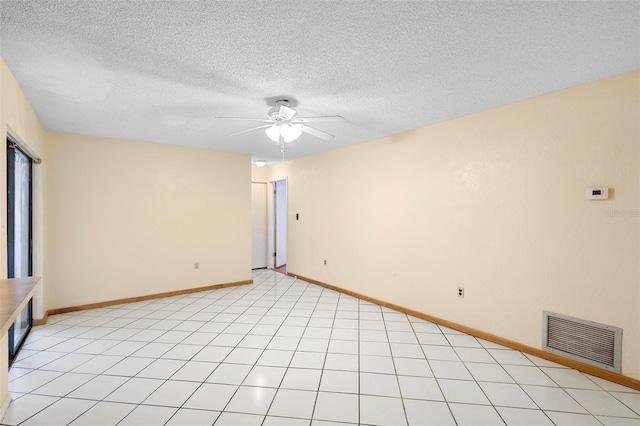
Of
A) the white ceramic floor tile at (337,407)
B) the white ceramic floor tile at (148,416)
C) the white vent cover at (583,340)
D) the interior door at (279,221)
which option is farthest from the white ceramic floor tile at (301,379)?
the interior door at (279,221)

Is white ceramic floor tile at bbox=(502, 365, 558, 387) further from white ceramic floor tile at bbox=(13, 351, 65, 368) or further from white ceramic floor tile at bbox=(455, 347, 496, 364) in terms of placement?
white ceramic floor tile at bbox=(13, 351, 65, 368)

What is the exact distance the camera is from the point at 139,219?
174 inches

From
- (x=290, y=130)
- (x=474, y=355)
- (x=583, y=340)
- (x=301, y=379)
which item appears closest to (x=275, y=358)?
(x=301, y=379)

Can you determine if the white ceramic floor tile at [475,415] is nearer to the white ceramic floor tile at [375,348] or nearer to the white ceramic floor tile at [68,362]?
the white ceramic floor tile at [375,348]

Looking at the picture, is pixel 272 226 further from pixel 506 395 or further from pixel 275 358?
pixel 506 395

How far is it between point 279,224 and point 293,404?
510cm

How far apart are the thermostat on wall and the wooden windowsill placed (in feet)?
11.8

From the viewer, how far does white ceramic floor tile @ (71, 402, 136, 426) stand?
1862mm

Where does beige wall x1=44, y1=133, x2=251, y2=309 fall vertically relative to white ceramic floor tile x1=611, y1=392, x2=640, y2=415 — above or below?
above

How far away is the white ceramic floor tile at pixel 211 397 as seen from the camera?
203 centimetres

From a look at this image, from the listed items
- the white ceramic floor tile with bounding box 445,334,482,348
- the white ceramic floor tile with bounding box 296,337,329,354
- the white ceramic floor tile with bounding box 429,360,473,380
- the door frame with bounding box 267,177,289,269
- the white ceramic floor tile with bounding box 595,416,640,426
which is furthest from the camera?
the door frame with bounding box 267,177,289,269

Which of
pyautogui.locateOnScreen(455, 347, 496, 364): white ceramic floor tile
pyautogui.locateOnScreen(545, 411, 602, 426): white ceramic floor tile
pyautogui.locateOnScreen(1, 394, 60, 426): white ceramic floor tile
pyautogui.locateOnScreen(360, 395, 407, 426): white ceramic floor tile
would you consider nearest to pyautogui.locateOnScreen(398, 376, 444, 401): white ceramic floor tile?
pyautogui.locateOnScreen(360, 395, 407, 426): white ceramic floor tile

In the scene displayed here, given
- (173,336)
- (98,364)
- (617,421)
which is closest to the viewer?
(617,421)

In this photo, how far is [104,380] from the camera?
7.63 feet
